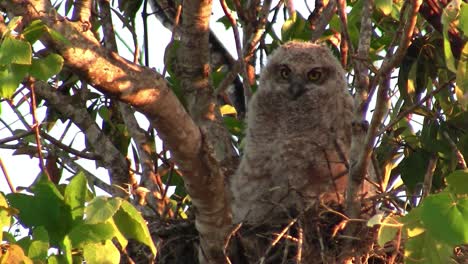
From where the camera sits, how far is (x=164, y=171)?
507 cm

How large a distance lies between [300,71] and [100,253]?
314 centimetres

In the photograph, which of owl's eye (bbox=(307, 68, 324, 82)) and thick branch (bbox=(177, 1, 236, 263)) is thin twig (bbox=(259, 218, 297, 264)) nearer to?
thick branch (bbox=(177, 1, 236, 263))

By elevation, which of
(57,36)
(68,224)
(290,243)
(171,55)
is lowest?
(290,243)

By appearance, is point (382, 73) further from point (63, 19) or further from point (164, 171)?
point (164, 171)

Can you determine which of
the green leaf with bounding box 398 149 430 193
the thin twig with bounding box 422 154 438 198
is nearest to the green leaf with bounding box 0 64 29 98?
the thin twig with bounding box 422 154 438 198

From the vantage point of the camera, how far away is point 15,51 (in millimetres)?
2367

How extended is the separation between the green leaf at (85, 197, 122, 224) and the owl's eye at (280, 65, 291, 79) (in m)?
3.11

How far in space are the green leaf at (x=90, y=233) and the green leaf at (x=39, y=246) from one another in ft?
0.30

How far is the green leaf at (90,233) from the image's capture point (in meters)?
2.54

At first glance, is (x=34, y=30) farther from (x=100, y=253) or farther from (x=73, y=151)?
(x=73, y=151)

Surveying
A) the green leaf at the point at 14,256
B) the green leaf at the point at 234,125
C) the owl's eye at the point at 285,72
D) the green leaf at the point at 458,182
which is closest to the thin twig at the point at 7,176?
the green leaf at the point at 14,256

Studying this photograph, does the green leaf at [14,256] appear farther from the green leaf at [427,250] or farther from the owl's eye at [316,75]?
the owl's eye at [316,75]

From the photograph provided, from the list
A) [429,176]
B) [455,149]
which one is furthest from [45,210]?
[455,149]

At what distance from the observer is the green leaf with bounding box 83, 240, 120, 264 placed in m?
2.55
